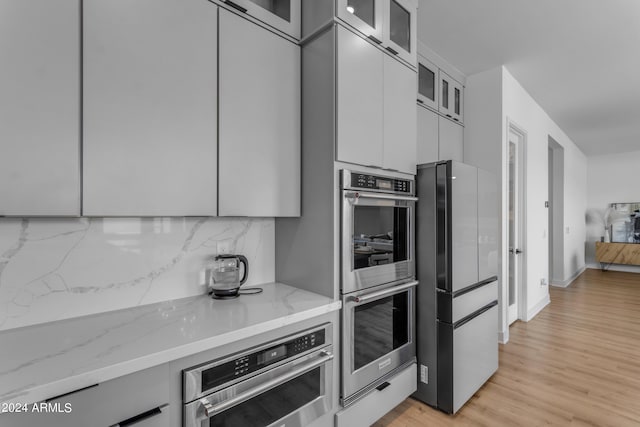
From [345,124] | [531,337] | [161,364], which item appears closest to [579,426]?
[531,337]

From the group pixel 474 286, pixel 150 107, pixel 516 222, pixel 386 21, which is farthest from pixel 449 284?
pixel 516 222

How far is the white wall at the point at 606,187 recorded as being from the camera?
724cm

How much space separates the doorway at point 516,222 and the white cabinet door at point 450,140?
585 millimetres

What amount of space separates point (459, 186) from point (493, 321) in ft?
3.95

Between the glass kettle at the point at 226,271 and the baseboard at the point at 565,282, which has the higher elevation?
the glass kettle at the point at 226,271

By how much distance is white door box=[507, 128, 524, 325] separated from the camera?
3.60 meters

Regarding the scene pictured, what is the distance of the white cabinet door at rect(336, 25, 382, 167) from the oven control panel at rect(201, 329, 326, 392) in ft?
3.09

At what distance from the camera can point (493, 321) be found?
2473 millimetres

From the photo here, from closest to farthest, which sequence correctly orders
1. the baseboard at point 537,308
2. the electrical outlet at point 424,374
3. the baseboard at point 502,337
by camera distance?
1. the electrical outlet at point 424,374
2. the baseboard at point 502,337
3. the baseboard at point 537,308

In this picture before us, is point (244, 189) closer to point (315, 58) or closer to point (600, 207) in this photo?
point (315, 58)

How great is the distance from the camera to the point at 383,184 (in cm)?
191

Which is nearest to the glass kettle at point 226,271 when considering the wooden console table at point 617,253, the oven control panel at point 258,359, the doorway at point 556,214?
the oven control panel at point 258,359

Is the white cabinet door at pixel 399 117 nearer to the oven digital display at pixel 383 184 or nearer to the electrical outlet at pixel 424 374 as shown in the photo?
the oven digital display at pixel 383 184

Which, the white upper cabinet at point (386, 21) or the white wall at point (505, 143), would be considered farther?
the white wall at point (505, 143)
